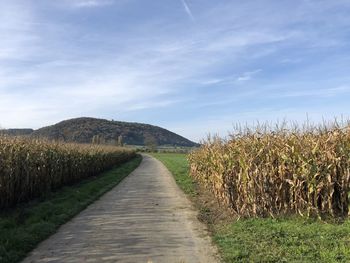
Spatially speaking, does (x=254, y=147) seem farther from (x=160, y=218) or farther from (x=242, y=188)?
(x=160, y=218)

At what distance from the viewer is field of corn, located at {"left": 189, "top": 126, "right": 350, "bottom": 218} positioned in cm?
1109

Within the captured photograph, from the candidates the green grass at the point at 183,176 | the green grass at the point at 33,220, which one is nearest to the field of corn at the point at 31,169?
the green grass at the point at 33,220

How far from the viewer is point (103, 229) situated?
10820 millimetres

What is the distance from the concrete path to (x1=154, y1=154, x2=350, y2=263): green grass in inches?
18.9

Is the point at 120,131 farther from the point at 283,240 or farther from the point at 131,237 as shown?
the point at 283,240

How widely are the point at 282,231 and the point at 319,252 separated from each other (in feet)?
5.92

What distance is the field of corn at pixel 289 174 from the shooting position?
11086 millimetres

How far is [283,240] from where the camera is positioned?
8891 millimetres

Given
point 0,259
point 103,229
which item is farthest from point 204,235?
point 0,259

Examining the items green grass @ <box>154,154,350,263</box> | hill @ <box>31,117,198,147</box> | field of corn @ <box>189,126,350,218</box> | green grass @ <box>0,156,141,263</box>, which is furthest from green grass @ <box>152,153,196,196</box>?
hill @ <box>31,117,198,147</box>

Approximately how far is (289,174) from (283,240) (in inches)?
122

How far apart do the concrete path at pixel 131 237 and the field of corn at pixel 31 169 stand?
2.68 metres

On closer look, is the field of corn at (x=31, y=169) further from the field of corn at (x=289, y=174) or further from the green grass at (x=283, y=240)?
the green grass at (x=283, y=240)

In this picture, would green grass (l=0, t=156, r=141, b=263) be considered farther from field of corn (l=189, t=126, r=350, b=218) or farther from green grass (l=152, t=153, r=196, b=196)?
field of corn (l=189, t=126, r=350, b=218)
